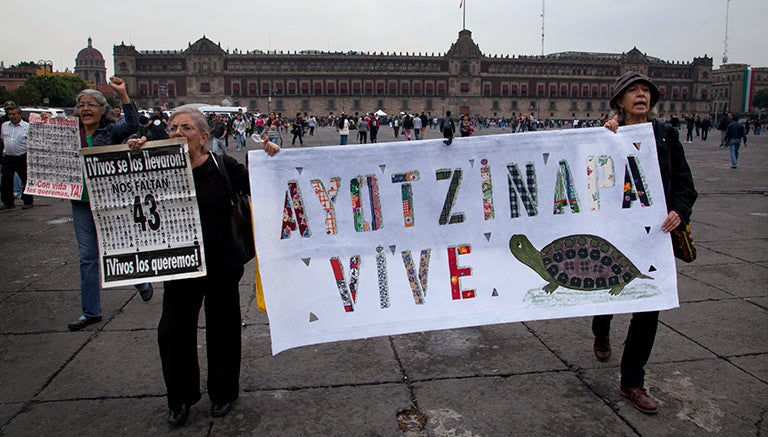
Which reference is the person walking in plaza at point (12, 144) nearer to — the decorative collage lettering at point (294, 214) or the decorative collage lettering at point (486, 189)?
the decorative collage lettering at point (294, 214)

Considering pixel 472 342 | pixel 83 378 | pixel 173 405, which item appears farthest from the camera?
pixel 472 342

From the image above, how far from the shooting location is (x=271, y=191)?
113 inches

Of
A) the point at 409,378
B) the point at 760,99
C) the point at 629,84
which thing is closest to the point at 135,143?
the point at 409,378

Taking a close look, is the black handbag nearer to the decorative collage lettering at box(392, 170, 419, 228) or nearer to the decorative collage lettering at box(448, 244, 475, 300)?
the decorative collage lettering at box(392, 170, 419, 228)

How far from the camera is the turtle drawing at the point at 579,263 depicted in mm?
2992

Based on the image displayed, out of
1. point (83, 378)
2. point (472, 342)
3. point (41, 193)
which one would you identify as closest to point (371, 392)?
point (472, 342)

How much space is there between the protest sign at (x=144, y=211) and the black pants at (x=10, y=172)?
6.83 metres

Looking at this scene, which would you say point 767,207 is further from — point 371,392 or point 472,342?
point 371,392

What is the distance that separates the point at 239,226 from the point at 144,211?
0.47 meters

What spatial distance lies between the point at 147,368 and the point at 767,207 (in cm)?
906

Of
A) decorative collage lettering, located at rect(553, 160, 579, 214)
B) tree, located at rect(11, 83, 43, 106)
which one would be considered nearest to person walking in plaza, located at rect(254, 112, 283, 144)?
decorative collage lettering, located at rect(553, 160, 579, 214)

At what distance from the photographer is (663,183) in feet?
9.89

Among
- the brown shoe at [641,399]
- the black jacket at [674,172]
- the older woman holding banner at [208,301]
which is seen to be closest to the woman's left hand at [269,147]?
the older woman holding banner at [208,301]

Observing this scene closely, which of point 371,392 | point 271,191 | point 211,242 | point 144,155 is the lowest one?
point 371,392
